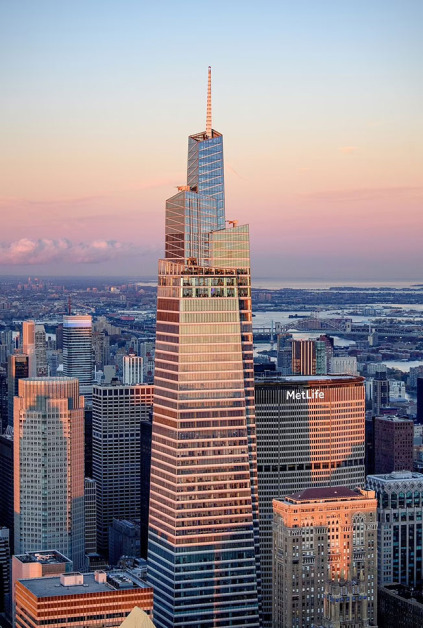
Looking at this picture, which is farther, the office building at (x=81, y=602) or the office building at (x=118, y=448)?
the office building at (x=118, y=448)

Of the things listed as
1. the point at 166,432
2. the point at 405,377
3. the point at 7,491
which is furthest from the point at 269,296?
the point at 166,432

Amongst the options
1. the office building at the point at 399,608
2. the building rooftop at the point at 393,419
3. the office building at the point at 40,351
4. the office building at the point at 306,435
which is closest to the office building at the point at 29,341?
the office building at the point at 40,351

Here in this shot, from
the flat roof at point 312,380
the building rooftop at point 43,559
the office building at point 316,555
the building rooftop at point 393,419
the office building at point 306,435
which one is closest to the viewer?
the office building at point 316,555

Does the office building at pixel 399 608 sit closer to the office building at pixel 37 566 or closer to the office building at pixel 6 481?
the office building at pixel 37 566

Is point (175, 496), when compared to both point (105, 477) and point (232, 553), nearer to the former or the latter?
point (232, 553)

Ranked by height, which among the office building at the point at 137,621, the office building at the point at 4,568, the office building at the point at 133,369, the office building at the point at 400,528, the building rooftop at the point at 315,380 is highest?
the building rooftop at the point at 315,380

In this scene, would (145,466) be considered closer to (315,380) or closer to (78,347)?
(315,380)

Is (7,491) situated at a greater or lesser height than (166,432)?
lesser

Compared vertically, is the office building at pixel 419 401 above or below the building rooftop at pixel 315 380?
below

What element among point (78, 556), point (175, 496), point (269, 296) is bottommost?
point (78, 556)
